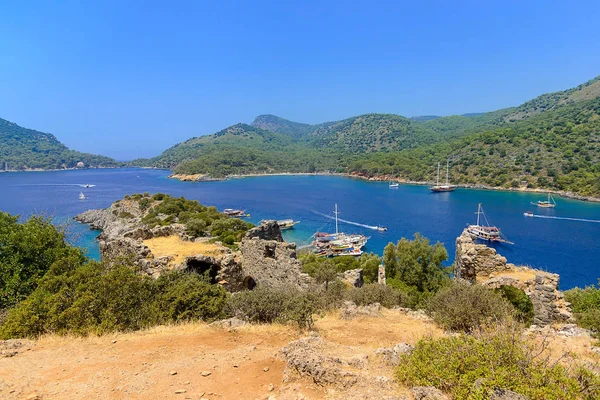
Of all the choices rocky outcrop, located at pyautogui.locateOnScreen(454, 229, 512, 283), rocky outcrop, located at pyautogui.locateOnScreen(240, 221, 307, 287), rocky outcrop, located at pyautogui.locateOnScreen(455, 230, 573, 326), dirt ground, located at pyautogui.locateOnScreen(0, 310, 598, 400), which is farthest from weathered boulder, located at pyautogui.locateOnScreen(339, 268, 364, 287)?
dirt ground, located at pyautogui.locateOnScreen(0, 310, 598, 400)

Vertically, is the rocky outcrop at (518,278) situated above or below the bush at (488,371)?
below

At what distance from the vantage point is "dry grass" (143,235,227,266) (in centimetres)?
1550

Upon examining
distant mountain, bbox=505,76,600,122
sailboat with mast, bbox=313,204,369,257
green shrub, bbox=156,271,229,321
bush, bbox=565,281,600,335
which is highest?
distant mountain, bbox=505,76,600,122

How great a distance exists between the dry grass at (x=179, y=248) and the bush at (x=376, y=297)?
21.5ft

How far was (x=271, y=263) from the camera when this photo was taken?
1614 cm

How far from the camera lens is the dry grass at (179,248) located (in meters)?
15.5

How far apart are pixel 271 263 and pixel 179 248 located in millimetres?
4640

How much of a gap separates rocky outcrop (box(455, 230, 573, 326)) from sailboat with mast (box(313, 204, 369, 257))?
3169cm

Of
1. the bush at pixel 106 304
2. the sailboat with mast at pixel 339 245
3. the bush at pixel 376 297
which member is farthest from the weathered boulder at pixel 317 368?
the sailboat with mast at pixel 339 245

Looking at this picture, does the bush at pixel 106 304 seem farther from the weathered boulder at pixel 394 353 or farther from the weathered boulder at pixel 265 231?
the weathered boulder at pixel 265 231

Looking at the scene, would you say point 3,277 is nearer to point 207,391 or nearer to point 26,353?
point 26,353

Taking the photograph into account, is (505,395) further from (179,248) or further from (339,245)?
(339,245)

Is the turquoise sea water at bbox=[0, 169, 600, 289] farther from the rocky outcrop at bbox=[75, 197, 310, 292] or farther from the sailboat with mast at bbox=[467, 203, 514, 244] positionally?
the rocky outcrop at bbox=[75, 197, 310, 292]

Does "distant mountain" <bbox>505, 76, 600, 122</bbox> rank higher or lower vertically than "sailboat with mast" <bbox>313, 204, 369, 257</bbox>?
higher
